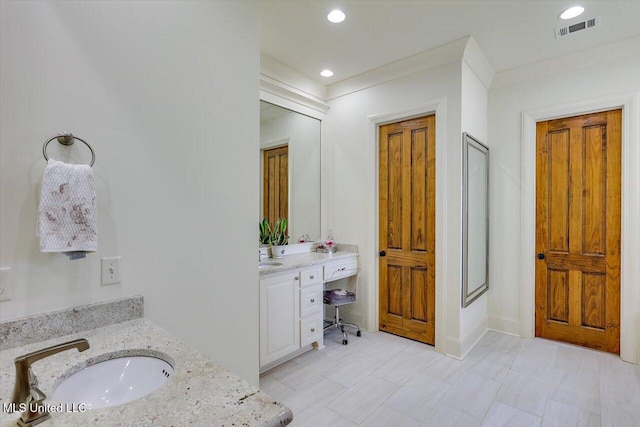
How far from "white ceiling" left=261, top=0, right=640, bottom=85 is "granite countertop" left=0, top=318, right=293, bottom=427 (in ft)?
7.65

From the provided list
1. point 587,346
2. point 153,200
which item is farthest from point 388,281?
point 153,200

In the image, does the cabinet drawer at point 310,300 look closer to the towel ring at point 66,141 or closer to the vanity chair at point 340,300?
the vanity chair at point 340,300

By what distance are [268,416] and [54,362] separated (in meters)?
0.74

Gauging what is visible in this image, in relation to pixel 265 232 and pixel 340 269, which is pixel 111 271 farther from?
pixel 340 269

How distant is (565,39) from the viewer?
2.75 m

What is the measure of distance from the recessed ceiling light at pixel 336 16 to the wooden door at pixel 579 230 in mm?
2317

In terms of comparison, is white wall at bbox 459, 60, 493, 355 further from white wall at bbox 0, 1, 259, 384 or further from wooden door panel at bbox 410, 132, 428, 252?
white wall at bbox 0, 1, 259, 384

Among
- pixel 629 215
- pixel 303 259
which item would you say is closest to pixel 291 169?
pixel 303 259

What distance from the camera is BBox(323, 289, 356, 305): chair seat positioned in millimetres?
3260

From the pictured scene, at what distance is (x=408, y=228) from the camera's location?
331cm

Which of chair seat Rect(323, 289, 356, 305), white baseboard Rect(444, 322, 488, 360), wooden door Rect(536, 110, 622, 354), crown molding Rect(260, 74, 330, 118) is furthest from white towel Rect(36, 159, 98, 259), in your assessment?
wooden door Rect(536, 110, 622, 354)

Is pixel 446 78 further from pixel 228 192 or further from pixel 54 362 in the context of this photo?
pixel 54 362

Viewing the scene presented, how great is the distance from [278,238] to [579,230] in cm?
293

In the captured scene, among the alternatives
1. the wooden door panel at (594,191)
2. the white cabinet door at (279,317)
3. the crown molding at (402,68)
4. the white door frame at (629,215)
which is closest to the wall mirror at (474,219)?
the crown molding at (402,68)
